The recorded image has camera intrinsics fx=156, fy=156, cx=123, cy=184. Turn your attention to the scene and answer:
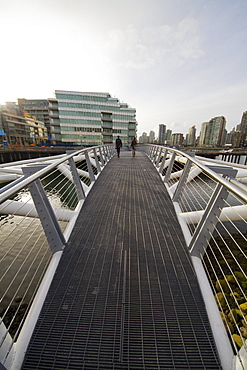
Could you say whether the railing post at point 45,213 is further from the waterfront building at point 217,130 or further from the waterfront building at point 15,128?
the waterfront building at point 217,130

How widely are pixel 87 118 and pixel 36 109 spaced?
50.4 m

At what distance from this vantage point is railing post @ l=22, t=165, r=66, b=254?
213 centimetres

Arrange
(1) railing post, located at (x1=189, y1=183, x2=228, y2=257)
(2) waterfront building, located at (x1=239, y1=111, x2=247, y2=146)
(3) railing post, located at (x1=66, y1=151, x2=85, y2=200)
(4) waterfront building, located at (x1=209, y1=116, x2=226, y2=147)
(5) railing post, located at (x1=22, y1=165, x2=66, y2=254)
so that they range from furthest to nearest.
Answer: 1. (4) waterfront building, located at (x1=209, y1=116, x2=226, y2=147)
2. (2) waterfront building, located at (x1=239, y1=111, x2=247, y2=146)
3. (3) railing post, located at (x1=66, y1=151, x2=85, y2=200)
4. (5) railing post, located at (x1=22, y1=165, x2=66, y2=254)
5. (1) railing post, located at (x1=189, y1=183, x2=228, y2=257)

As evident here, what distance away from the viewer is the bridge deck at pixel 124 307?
1.49 m

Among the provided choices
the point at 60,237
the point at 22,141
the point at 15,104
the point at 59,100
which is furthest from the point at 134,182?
the point at 15,104

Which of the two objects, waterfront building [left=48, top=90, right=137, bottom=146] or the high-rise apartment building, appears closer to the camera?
waterfront building [left=48, top=90, right=137, bottom=146]

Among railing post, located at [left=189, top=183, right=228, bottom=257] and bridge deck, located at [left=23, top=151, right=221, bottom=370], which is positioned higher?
railing post, located at [left=189, top=183, right=228, bottom=257]

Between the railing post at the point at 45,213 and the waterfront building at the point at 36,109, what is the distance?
90.5m

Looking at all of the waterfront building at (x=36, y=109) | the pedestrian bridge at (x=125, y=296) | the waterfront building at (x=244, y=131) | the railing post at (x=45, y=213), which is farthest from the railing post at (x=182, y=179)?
the waterfront building at (x=244, y=131)

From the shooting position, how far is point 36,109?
7888 centimetres

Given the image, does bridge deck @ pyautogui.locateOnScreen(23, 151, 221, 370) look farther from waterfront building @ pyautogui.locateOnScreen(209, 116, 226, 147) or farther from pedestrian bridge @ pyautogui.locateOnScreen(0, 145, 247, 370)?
waterfront building @ pyautogui.locateOnScreen(209, 116, 226, 147)

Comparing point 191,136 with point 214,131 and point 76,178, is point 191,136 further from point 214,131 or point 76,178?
point 76,178

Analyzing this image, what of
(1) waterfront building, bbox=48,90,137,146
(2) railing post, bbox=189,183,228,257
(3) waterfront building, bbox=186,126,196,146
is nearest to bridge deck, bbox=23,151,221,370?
(2) railing post, bbox=189,183,228,257

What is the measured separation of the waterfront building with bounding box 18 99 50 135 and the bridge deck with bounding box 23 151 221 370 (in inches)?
3583
